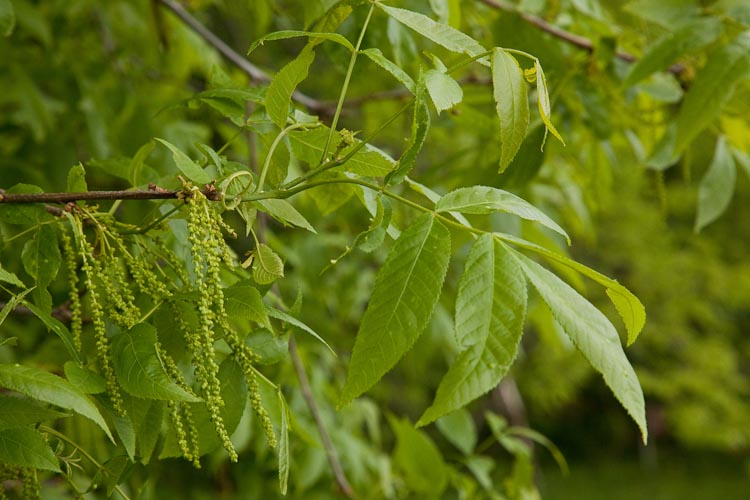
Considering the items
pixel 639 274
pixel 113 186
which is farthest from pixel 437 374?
pixel 113 186

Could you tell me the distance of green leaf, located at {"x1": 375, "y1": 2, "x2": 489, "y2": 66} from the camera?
2.62 feet

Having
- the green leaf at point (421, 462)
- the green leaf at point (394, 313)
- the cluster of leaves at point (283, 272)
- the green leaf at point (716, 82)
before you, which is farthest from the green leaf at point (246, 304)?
the green leaf at point (421, 462)

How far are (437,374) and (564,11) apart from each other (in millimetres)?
6538

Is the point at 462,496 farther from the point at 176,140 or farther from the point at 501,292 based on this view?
the point at 501,292

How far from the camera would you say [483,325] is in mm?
708

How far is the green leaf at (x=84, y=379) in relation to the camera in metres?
0.72

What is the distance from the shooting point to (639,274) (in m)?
9.41

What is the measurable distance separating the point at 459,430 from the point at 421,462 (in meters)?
0.22

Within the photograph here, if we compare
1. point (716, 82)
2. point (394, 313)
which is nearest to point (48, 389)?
point (394, 313)

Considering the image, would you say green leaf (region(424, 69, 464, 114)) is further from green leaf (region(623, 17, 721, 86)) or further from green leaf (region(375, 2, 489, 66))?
green leaf (region(623, 17, 721, 86))

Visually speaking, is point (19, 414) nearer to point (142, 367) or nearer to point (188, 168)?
point (142, 367)

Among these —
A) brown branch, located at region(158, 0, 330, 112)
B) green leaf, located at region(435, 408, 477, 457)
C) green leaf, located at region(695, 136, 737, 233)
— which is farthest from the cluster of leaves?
green leaf, located at region(435, 408, 477, 457)

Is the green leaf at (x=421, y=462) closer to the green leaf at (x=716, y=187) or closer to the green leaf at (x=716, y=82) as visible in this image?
the green leaf at (x=716, y=187)

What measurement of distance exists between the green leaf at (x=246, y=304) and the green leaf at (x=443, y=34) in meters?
0.30
